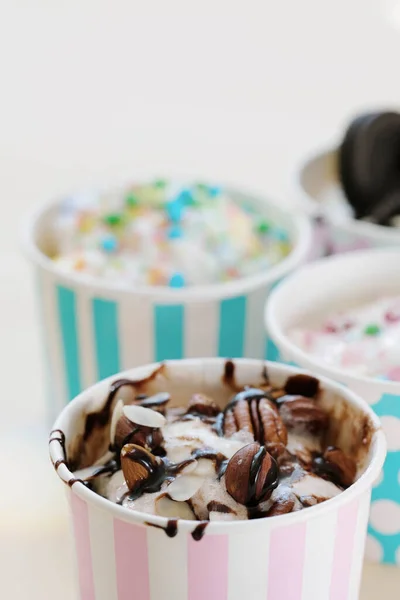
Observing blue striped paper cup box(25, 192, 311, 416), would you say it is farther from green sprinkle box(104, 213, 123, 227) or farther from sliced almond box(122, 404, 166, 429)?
sliced almond box(122, 404, 166, 429)

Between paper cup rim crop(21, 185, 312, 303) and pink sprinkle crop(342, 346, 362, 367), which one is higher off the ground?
paper cup rim crop(21, 185, 312, 303)

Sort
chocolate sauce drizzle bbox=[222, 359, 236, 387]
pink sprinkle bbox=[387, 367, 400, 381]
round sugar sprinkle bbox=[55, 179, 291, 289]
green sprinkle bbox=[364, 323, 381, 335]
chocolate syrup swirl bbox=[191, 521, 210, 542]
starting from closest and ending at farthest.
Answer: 1. chocolate syrup swirl bbox=[191, 521, 210, 542]
2. chocolate sauce drizzle bbox=[222, 359, 236, 387]
3. pink sprinkle bbox=[387, 367, 400, 381]
4. green sprinkle bbox=[364, 323, 381, 335]
5. round sugar sprinkle bbox=[55, 179, 291, 289]

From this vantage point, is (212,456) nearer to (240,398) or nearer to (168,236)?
(240,398)

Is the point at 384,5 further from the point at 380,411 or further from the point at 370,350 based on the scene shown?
the point at 380,411

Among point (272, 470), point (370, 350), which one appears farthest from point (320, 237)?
point (272, 470)

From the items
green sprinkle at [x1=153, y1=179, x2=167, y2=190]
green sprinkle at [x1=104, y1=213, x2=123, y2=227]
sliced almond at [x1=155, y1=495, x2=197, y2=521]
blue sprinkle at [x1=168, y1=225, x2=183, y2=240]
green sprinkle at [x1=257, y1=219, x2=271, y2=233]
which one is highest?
green sprinkle at [x1=153, y1=179, x2=167, y2=190]

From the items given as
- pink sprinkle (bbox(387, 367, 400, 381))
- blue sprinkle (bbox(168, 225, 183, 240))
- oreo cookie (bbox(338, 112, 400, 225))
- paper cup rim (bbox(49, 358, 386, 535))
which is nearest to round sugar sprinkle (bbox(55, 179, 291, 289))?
blue sprinkle (bbox(168, 225, 183, 240))

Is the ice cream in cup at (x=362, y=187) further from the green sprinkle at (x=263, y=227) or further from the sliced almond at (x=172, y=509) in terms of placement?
the sliced almond at (x=172, y=509)
